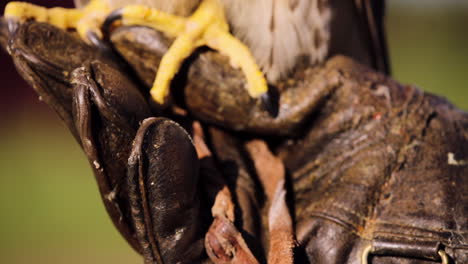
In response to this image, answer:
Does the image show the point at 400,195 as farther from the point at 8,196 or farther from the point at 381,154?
the point at 8,196

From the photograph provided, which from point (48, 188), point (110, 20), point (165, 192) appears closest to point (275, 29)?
point (110, 20)

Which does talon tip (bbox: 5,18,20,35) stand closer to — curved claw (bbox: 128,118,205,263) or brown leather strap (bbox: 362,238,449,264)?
curved claw (bbox: 128,118,205,263)

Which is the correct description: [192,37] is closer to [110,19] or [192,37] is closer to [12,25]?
[110,19]

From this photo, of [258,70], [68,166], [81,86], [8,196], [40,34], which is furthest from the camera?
[68,166]

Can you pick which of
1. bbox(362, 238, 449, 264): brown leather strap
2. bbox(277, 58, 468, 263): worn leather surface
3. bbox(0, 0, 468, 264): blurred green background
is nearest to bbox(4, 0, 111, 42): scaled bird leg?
bbox(277, 58, 468, 263): worn leather surface

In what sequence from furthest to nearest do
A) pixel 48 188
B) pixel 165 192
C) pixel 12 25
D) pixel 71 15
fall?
pixel 48 188 < pixel 71 15 < pixel 12 25 < pixel 165 192

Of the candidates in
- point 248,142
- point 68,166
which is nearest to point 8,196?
point 68,166
